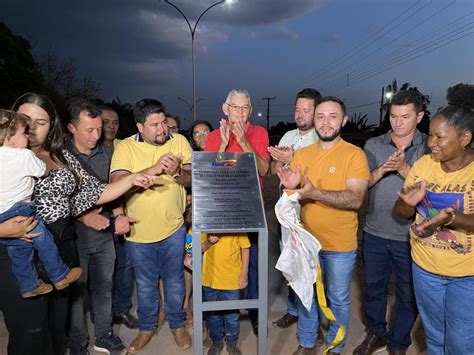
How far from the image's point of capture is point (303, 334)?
10.9 feet

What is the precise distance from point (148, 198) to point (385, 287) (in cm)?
230

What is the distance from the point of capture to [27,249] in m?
2.39

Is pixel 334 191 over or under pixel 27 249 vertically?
over

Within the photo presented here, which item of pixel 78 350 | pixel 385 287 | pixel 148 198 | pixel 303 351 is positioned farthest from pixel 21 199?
pixel 385 287

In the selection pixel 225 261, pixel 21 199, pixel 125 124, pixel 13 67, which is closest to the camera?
pixel 21 199

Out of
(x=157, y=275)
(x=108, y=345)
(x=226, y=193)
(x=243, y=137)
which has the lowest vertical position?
(x=108, y=345)

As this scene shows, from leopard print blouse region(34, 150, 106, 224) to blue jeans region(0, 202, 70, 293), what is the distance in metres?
0.14

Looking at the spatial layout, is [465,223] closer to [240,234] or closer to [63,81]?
[240,234]

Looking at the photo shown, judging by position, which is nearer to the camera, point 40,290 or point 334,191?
point 40,290

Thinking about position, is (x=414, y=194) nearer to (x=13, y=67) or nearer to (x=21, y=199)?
(x=21, y=199)

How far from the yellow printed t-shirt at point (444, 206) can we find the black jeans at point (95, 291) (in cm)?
264

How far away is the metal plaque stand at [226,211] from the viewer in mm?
2691

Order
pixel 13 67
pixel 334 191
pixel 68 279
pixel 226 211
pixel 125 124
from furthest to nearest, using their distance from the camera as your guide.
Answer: pixel 125 124, pixel 13 67, pixel 334 191, pixel 226 211, pixel 68 279

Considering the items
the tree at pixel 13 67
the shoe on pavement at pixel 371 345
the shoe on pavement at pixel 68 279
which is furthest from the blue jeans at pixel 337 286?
the tree at pixel 13 67
